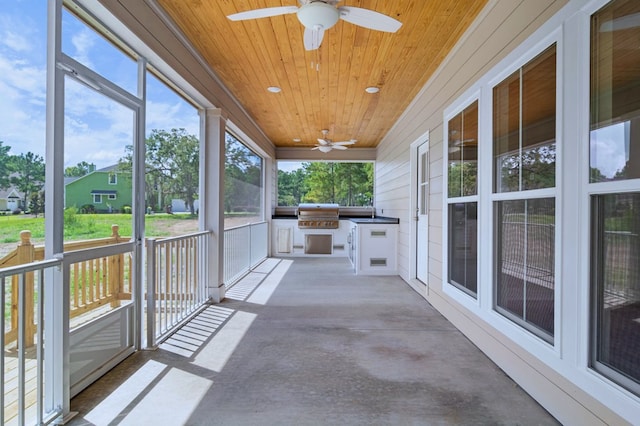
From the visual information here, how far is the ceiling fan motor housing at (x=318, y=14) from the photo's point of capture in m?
2.09

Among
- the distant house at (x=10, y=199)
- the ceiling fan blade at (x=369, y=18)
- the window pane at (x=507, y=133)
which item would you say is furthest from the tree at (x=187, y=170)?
the window pane at (x=507, y=133)

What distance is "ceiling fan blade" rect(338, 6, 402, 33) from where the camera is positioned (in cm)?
214

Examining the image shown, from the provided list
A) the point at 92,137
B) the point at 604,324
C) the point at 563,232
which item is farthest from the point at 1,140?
the point at 604,324

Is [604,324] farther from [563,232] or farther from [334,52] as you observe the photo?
[334,52]

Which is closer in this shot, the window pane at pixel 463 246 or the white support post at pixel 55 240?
the white support post at pixel 55 240

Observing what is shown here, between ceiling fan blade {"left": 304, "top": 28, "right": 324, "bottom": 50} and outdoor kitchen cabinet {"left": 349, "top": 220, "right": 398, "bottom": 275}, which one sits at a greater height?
ceiling fan blade {"left": 304, "top": 28, "right": 324, "bottom": 50}

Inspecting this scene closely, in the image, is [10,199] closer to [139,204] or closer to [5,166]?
[5,166]

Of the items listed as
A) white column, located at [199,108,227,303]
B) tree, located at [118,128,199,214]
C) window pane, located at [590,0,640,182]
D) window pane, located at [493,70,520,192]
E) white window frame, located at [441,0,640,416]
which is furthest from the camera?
white column, located at [199,108,227,303]

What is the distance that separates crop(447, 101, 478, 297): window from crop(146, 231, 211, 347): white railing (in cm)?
263

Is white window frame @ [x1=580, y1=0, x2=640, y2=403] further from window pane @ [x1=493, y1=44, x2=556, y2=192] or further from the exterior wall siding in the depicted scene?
the exterior wall siding

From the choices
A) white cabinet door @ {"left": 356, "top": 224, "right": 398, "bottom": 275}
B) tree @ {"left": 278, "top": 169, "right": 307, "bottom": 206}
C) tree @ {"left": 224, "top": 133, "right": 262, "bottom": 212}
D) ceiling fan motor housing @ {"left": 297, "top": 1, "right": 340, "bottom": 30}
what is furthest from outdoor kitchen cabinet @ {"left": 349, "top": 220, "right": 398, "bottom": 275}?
ceiling fan motor housing @ {"left": 297, "top": 1, "right": 340, "bottom": 30}

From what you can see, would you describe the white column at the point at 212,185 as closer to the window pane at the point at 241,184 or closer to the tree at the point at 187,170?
the tree at the point at 187,170

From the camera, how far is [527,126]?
2129 millimetres

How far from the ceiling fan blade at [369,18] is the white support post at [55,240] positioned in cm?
163
